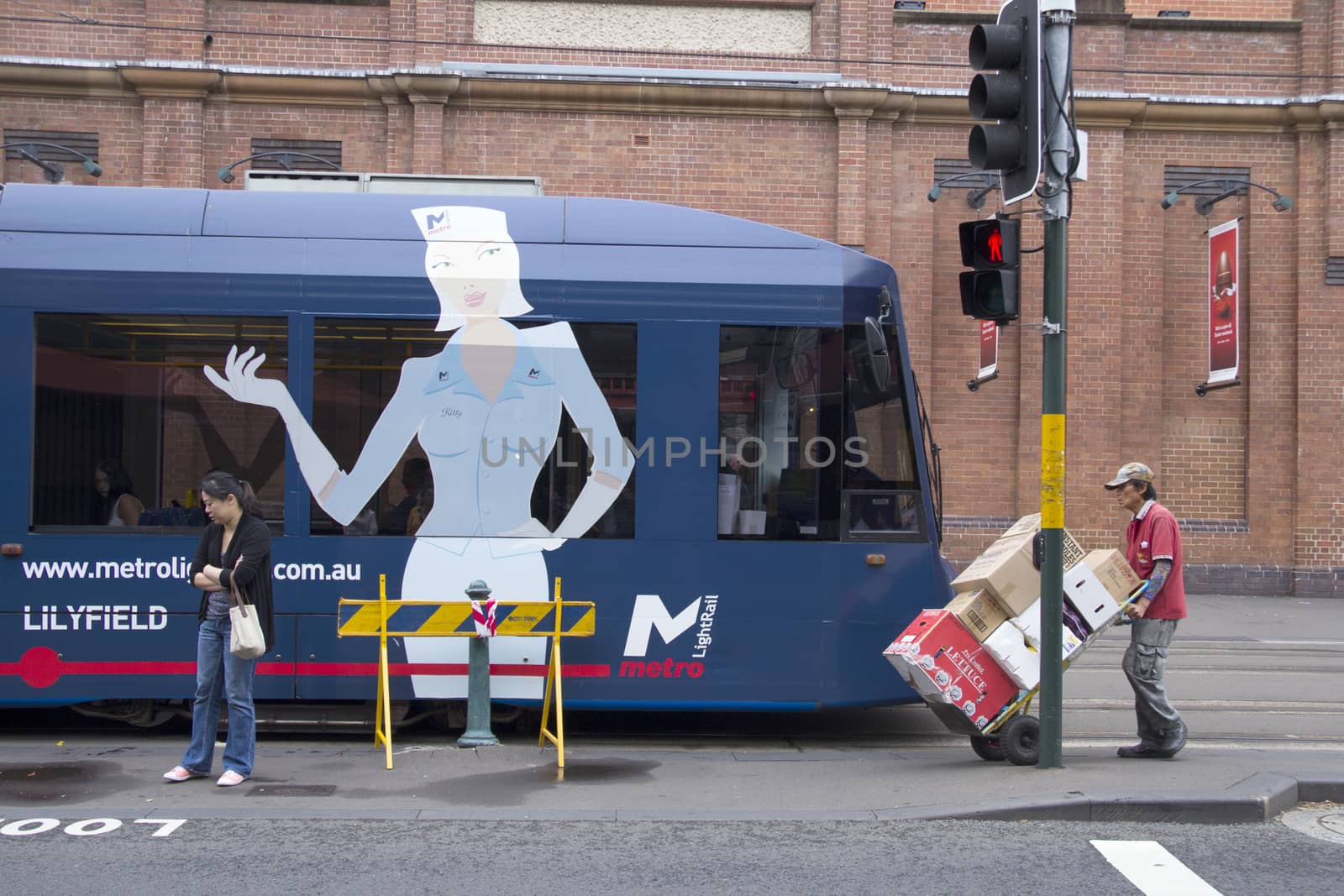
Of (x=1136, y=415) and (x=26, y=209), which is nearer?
(x=26, y=209)

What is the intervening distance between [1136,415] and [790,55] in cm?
709

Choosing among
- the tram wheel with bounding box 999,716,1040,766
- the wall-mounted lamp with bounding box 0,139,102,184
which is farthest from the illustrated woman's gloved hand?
the wall-mounted lamp with bounding box 0,139,102,184

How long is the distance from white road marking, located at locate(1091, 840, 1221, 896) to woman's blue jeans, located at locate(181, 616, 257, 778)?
4.52 m

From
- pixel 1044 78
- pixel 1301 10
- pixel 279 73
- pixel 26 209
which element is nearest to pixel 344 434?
pixel 26 209

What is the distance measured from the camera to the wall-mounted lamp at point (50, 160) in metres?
14.6

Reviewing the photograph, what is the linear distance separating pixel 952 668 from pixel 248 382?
4.70m

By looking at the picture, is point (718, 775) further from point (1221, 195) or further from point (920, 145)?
point (1221, 195)

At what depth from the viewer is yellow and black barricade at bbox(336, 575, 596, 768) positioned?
24.4 feet

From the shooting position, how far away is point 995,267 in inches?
269

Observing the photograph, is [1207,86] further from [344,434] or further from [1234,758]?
[344,434]

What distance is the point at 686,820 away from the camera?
20.1 feet

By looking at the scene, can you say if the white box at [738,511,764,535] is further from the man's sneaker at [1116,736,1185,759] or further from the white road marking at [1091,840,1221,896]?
the white road marking at [1091,840,1221,896]

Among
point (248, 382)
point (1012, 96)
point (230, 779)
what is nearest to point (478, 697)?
point (230, 779)

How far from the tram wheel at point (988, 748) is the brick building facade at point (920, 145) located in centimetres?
996
